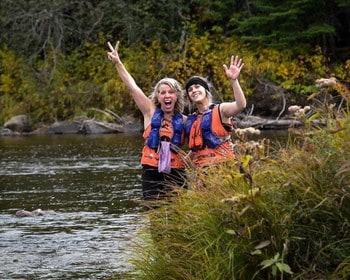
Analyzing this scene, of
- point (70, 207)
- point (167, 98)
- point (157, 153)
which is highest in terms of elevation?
point (167, 98)

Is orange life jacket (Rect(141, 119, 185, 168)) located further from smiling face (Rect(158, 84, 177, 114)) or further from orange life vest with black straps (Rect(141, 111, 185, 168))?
smiling face (Rect(158, 84, 177, 114))

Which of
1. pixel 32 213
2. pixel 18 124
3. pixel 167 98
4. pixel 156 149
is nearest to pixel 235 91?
pixel 167 98

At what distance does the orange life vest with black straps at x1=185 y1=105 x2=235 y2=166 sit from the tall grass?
5.16 feet

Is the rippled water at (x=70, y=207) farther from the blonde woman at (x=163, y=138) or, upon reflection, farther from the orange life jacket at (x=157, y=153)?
the orange life jacket at (x=157, y=153)

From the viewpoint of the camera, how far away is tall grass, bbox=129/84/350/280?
580cm

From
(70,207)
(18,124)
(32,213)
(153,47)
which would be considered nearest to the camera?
(32,213)

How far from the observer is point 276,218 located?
5.92 meters

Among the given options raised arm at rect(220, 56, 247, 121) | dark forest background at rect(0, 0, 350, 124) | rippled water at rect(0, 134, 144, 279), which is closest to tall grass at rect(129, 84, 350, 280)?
rippled water at rect(0, 134, 144, 279)

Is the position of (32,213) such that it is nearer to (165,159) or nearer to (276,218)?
(165,159)

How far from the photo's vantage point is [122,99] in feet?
111

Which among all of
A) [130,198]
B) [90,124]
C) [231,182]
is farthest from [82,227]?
[90,124]

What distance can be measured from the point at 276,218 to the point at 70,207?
8330 millimetres

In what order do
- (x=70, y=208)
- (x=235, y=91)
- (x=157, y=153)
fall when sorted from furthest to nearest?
(x=70, y=208) < (x=157, y=153) < (x=235, y=91)

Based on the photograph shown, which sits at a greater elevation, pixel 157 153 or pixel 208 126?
pixel 208 126
